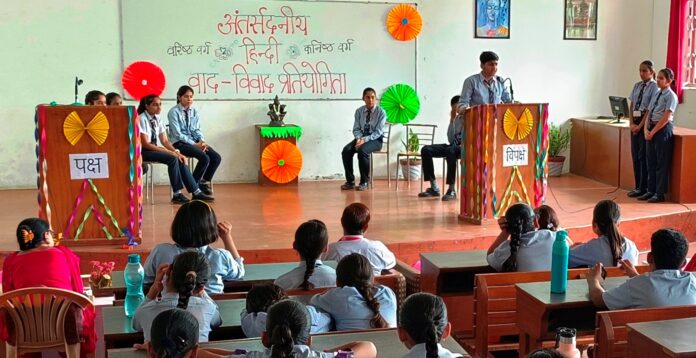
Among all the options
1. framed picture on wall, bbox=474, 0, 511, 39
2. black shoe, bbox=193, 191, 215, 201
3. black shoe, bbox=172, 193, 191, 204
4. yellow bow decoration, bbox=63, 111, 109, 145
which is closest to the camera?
yellow bow decoration, bbox=63, 111, 109, 145

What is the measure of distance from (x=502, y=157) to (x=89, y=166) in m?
3.27

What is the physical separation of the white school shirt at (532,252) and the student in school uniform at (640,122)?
4434 mm

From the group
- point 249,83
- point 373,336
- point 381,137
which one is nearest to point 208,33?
point 249,83

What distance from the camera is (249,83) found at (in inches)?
349

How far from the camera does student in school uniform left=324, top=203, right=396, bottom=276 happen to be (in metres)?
3.94

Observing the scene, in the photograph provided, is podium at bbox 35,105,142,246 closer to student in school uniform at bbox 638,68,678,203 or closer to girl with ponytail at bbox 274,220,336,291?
girl with ponytail at bbox 274,220,336,291

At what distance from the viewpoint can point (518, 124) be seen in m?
6.52

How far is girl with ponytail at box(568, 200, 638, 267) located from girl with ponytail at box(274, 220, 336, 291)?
1.38 m

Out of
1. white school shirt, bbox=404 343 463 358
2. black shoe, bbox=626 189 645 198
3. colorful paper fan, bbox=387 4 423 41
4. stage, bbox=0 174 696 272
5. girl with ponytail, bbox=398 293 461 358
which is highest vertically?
colorful paper fan, bbox=387 4 423 41

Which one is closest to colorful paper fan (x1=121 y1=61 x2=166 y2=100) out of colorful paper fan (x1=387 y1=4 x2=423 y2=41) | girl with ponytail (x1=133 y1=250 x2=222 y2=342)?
colorful paper fan (x1=387 y1=4 x2=423 y2=41)

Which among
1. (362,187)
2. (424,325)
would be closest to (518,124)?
(362,187)

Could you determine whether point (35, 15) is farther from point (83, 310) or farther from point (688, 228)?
point (688, 228)

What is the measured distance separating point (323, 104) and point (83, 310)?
19.4 ft

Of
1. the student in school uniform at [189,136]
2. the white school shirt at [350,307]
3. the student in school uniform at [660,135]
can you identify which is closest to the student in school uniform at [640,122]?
the student in school uniform at [660,135]
